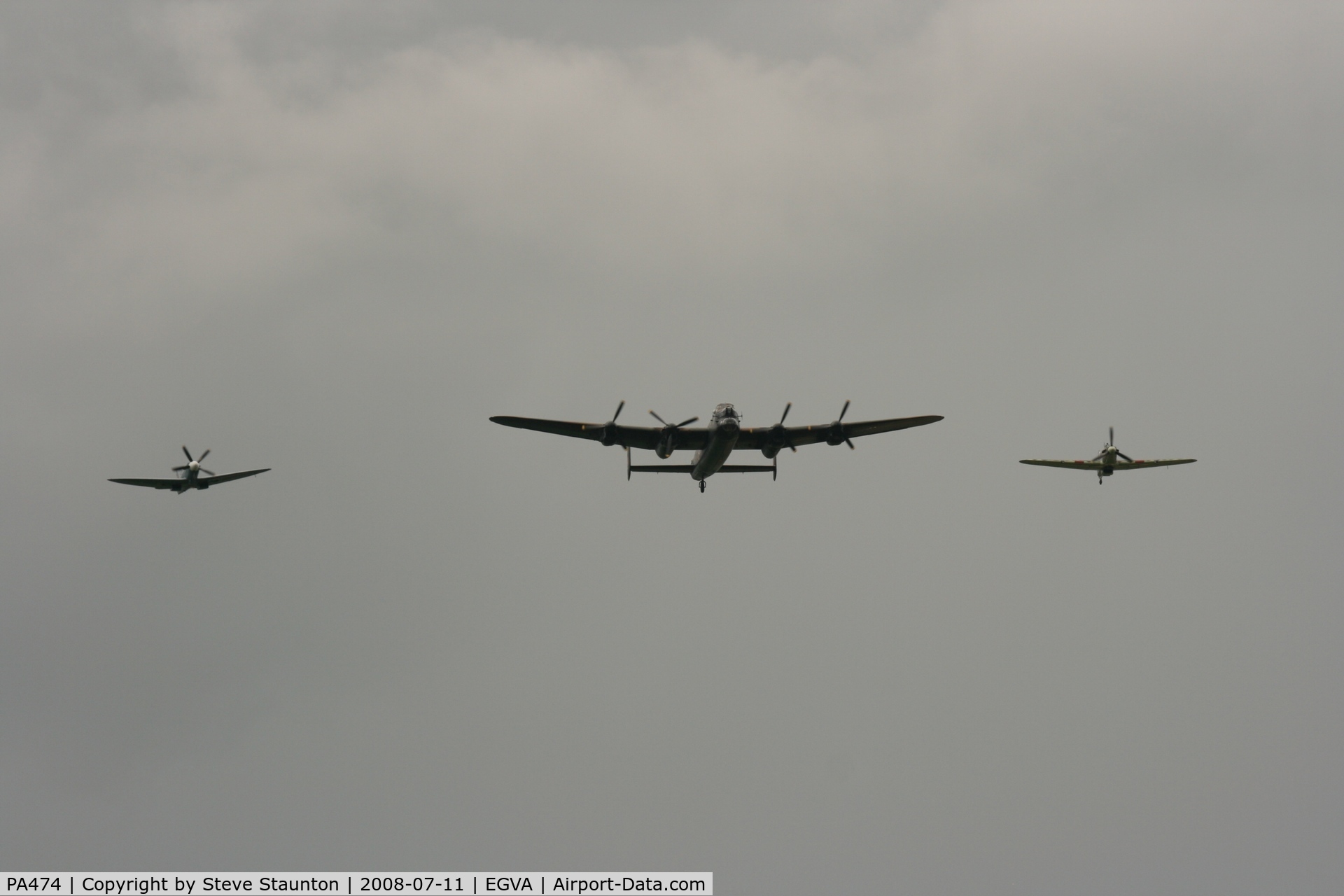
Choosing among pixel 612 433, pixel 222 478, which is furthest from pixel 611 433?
pixel 222 478

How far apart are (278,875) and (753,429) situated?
4372cm

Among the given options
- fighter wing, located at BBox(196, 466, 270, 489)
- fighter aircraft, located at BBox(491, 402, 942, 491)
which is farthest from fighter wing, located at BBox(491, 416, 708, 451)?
fighter wing, located at BBox(196, 466, 270, 489)

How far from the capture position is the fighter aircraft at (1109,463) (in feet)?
205

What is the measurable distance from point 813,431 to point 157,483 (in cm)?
3514

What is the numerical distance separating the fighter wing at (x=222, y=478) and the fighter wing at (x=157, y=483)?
95 centimetres

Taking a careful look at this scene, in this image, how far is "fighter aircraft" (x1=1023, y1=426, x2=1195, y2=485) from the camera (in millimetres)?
62469

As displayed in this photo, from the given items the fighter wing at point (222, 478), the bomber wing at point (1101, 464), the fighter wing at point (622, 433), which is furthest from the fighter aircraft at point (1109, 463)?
the fighter wing at point (222, 478)

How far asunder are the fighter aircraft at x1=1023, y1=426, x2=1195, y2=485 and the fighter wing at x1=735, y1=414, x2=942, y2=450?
1152 cm

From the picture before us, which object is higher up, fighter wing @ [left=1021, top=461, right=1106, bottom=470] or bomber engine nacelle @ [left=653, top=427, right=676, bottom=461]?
fighter wing @ [left=1021, top=461, right=1106, bottom=470]

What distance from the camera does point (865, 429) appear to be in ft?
182

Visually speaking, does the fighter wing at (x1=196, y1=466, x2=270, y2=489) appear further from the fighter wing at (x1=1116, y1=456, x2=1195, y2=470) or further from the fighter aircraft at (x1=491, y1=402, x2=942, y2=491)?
the fighter wing at (x1=1116, y1=456, x2=1195, y2=470)

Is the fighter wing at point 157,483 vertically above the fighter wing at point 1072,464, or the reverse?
the fighter wing at point 1072,464

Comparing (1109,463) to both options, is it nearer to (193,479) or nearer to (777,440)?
(777,440)

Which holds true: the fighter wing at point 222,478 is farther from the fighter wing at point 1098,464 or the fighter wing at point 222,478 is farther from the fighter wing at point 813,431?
the fighter wing at point 1098,464
